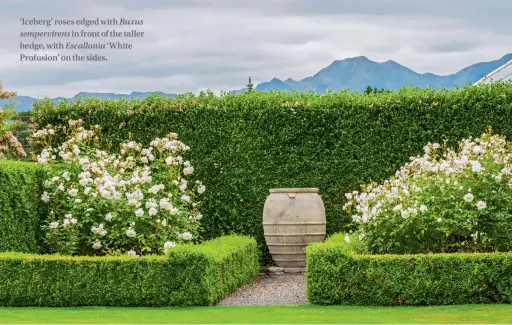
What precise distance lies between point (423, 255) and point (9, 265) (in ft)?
16.7

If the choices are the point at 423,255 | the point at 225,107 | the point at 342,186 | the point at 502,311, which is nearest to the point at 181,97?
the point at 225,107

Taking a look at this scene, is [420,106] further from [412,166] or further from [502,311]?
[502,311]

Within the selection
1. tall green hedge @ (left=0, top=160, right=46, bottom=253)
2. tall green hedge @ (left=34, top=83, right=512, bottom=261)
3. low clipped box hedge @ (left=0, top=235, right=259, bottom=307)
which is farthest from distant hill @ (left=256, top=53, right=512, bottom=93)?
low clipped box hedge @ (left=0, top=235, right=259, bottom=307)

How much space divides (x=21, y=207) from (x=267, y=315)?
15.2 ft

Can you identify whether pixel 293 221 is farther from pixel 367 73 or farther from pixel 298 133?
pixel 367 73

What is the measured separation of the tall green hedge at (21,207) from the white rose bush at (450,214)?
4778 millimetres

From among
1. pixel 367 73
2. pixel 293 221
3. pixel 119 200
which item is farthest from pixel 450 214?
pixel 367 73

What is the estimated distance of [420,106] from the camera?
1316 centimetres

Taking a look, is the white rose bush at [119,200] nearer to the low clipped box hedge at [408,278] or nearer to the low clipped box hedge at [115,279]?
the low clipped box hedge at [115,279]

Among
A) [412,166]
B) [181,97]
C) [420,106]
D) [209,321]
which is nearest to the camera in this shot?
[209,321]

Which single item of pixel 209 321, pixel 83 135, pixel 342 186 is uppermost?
pixel 83 135

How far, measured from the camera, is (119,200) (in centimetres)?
1173

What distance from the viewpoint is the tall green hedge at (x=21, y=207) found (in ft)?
36.3

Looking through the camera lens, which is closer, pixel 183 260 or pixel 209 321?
pixel 209 321
